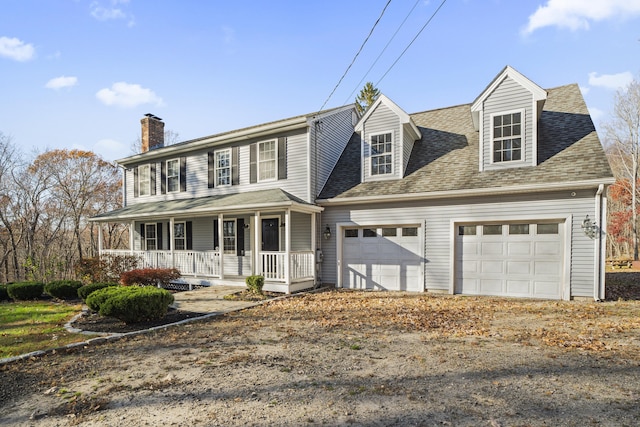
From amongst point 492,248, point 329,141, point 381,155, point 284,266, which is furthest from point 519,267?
point 329,141

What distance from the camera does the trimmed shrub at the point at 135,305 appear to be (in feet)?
22.1

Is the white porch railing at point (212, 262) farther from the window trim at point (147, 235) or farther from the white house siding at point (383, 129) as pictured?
the white house siding at point (383, 129)

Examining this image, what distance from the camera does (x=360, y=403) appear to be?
3.52 metres

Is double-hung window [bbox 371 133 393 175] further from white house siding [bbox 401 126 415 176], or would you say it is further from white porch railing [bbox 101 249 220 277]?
white porch railing [bbox 101 249 220 277]

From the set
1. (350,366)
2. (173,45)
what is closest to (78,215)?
(173,45)

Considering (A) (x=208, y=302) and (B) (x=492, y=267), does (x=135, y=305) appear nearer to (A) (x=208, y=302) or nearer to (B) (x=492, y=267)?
(A) (x=208, y=302)

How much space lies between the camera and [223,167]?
14484 mm

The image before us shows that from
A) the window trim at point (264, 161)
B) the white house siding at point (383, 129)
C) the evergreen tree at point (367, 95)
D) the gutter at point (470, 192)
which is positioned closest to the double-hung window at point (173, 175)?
the window trim at point (264, 161)

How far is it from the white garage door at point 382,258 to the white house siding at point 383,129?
2.10 metres

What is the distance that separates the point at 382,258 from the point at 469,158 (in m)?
4.48

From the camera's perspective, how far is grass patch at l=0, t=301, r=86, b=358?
18.5ft

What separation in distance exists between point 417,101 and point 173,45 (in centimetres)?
1020

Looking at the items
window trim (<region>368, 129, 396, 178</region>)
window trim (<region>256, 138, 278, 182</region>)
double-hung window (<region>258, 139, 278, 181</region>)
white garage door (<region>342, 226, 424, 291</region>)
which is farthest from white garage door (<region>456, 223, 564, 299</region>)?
double-hung window (<region>258, 139, 278, 181</region>)

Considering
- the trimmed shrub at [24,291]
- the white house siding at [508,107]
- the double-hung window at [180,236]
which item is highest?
the white house siding at [508,107]
